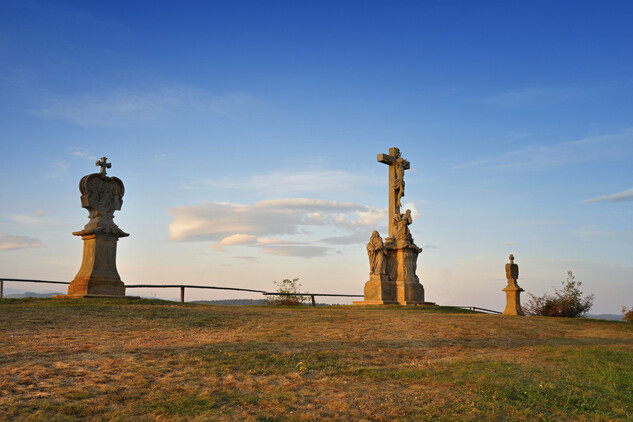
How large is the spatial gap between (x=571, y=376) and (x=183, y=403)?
24.5ft

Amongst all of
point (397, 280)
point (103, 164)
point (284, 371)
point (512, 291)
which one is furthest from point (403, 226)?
point (284, 371)

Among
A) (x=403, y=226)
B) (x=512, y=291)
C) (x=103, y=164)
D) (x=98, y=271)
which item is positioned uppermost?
(x=103, y=164)

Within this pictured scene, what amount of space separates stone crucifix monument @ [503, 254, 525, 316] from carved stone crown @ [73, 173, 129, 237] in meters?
18.4

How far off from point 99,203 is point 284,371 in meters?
14.2

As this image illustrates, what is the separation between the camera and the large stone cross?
93.0 feet

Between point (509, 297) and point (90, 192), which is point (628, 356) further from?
point (90, 192)

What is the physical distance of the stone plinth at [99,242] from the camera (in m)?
19.5

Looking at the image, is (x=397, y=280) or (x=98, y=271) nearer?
(x=98, y=271)

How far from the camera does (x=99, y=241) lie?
20.0m

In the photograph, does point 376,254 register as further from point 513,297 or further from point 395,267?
point 513,297

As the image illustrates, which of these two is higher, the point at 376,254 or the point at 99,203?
the point at 99,203

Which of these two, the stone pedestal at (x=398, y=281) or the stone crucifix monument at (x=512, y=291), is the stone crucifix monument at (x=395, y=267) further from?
the stone crucifix monument at (x=512, y=291)

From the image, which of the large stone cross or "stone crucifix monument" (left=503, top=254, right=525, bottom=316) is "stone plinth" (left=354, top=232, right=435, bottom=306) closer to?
the large stone cross

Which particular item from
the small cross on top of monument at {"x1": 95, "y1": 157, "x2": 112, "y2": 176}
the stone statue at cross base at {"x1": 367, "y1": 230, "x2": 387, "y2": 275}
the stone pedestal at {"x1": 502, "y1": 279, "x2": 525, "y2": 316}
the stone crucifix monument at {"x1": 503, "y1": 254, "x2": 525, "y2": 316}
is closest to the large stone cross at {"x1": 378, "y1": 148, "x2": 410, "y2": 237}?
→ the stone statue at cross base at {"x1": 367, "y1": 230, "x2": 387, "y2": 275}
